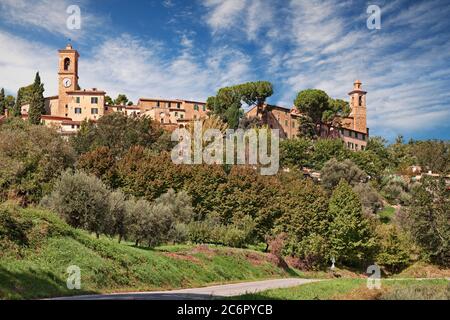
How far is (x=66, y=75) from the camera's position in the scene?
10919cm

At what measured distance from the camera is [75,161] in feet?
200

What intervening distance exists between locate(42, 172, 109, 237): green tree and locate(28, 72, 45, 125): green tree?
5907 centimetres

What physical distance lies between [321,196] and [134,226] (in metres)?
28.8

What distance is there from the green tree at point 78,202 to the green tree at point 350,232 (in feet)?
102

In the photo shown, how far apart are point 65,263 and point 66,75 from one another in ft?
304

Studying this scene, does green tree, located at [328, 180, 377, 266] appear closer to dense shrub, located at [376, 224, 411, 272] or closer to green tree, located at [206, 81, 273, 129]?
dense shrub, located at [376, 224, 411, 272]

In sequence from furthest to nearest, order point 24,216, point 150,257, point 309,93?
point 309,93, point 150,257, point 24,216

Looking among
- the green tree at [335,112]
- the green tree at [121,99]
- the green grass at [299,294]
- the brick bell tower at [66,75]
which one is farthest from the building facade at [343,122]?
the green grass at [299,294]

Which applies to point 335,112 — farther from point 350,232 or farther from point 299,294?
point 299,294

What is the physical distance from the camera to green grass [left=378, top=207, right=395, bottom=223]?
7671 cm

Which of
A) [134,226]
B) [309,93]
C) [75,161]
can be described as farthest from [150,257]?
[309,93]

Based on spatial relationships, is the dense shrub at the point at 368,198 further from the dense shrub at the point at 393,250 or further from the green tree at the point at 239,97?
the green tree at the point at 239,97

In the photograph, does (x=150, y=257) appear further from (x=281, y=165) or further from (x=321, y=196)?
(x=281, y=165)

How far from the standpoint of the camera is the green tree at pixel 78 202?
1359 inches
